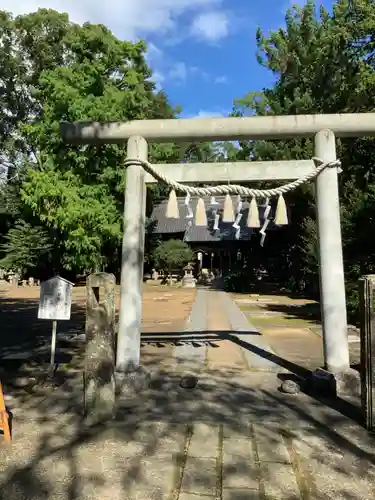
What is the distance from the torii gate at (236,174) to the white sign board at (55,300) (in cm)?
90

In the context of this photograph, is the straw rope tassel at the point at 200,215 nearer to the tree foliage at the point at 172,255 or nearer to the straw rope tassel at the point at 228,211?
the straw rope tassel at the point at 228,211

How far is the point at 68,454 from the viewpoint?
3.22 m

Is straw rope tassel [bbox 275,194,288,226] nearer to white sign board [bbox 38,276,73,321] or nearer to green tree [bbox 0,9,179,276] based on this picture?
white sign board [bbox 38,276,73,321]

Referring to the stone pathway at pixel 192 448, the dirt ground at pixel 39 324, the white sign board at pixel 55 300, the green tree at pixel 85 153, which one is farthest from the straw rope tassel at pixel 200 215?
the green tree at pixel 85 153

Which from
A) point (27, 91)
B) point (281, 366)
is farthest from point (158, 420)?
point (27, 91)

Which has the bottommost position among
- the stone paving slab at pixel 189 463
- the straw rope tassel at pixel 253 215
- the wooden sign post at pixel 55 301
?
the stone paving slab at pixel 189 463

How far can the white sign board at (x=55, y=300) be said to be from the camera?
18.1 feet

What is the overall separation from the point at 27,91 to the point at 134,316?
28.6m

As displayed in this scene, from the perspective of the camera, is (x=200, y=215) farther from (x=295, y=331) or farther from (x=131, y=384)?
(x=295, y=331)

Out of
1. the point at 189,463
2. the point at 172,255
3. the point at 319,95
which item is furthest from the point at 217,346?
the point at 172,255

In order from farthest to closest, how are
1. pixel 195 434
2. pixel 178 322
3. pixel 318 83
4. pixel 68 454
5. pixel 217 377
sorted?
pixel 318 83
pixel 178 322
pixel 217 377
pixel 195 434
pixel 68 454

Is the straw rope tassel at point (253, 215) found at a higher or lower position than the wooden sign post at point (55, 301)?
higher

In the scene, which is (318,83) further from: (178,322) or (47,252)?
(47,252)

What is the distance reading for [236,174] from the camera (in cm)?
532
